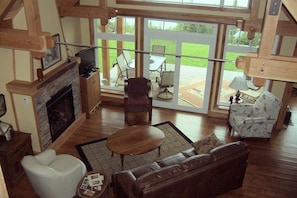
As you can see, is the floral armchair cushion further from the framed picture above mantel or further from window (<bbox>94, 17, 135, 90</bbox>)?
the framed picture above mantel

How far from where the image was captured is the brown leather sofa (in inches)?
173

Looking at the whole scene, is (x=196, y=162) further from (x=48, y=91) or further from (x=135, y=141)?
(x=48, y=91)

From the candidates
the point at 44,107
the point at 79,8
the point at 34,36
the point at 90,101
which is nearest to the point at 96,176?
the point at 44,107

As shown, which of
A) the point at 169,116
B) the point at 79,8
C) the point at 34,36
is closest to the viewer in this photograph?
the point at 34,36

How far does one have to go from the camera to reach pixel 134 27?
7.83m

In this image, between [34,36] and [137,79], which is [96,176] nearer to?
[34,36]

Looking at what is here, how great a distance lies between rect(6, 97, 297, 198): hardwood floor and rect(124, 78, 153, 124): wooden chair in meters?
0.56

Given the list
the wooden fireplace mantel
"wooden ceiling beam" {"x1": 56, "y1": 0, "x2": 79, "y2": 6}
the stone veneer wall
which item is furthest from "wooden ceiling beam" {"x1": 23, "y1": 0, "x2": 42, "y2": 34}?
"wooden ceiling beam" {"x1": 56, "y1": 0, "x2": 79, "y2": 6}

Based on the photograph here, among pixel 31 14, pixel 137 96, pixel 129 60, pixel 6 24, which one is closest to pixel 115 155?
pixel 137 96

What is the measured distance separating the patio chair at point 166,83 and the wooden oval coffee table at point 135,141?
74.6 inches

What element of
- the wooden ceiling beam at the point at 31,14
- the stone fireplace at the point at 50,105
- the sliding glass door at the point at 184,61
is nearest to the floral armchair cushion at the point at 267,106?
the sliding glass door at the point at 184,61

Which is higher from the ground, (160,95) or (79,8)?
(79,8)

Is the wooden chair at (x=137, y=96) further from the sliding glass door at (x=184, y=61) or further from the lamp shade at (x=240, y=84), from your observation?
the lamp shade at (x=240, y=84)

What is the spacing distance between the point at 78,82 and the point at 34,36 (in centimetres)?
378
